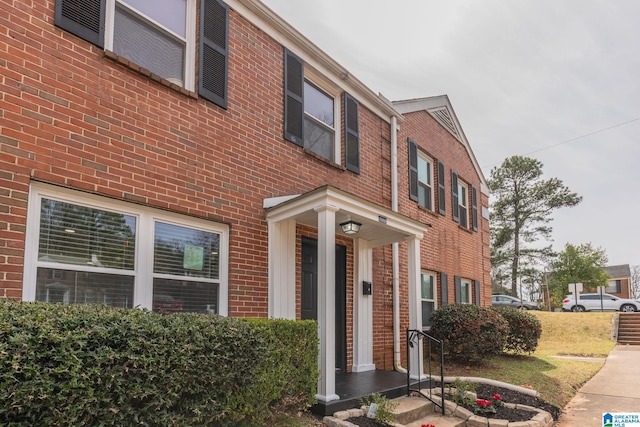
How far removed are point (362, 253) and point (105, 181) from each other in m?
4.62

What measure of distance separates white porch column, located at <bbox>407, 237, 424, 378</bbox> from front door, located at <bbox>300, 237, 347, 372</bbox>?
108cm

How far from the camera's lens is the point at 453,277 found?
1180 cm

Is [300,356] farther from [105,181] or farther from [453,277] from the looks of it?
[453,277]

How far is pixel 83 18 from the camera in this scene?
433 cm

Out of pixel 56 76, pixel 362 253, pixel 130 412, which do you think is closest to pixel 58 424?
pixel 130 412

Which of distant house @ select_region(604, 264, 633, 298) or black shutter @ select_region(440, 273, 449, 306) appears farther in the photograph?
distant house @ select_region(604, 264, 633, 298)

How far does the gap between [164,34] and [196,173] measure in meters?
1.68

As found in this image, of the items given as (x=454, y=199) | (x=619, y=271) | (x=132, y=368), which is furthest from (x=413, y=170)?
(x=619, y=271)

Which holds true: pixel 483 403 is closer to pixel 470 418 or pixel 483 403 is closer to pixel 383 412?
pixel 470 418

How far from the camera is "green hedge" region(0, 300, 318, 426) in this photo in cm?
255

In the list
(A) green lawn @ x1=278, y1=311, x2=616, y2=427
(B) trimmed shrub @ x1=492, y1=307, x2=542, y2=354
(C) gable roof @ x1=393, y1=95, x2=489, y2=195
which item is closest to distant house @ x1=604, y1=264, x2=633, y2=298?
(A) green lawn @ x1=278, y1=311, x2=616, y2=427

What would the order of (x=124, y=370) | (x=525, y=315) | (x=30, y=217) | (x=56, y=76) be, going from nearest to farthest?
(x=124, y=370), (x=30, y=217), (x=56, y=76), (x=525, y=315)

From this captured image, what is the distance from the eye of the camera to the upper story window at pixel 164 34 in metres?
4.39

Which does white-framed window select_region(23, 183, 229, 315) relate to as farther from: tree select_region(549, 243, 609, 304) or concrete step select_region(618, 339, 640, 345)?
tree select_region(549, 243, 609, 304)
